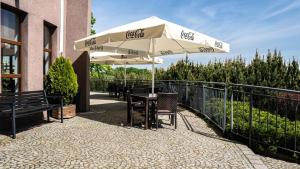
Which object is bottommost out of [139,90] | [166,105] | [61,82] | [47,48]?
[166,105]

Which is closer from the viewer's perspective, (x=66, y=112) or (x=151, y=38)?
(x=151, y=38)

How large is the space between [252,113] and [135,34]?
3203 mm

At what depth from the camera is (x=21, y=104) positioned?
7.12 m

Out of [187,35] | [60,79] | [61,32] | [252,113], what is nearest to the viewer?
[252,113]

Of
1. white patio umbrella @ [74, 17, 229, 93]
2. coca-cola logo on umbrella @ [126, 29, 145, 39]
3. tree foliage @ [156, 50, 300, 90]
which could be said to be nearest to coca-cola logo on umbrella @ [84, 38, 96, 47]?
white patio umbrella @ [74, 17, 229, 93]

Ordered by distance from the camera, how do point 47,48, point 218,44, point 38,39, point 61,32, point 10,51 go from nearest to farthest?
point 10,51 → point 38,39 → point 218,44 → point 47,48 → point 61,32

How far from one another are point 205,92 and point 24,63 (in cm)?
537

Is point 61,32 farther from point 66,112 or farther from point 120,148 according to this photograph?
point 120,148

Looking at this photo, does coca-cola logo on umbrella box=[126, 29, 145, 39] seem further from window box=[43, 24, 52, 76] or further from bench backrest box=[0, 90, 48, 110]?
window box=[43, 24, 52, 76]

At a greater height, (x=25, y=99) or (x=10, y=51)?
(x=10, y=51)

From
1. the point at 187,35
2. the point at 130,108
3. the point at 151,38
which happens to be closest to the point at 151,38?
the point at 151,38

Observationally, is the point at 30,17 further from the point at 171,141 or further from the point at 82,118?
the point at 171,141

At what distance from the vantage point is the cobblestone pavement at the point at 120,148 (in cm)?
479

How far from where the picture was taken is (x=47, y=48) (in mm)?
9375
